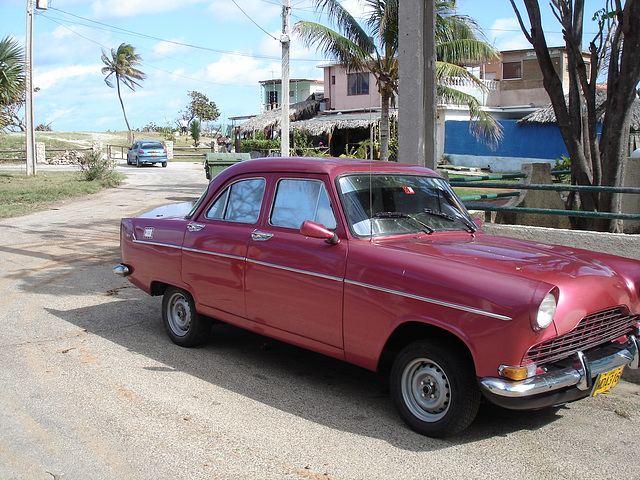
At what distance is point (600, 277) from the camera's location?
4215 millimetres

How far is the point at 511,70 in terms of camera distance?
3753cm

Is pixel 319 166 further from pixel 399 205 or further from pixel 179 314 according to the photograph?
pixel 179 314

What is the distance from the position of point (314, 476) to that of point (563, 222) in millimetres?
8197

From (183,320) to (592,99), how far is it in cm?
668

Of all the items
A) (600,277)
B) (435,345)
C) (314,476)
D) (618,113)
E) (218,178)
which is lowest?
(314,476)

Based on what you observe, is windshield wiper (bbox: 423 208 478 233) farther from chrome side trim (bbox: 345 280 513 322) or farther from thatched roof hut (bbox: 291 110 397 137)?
thatched roof hut (bbox: 291 110 397 137)

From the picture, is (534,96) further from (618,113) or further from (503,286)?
(503,286)

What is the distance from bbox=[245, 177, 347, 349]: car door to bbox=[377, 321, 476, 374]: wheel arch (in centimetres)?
38

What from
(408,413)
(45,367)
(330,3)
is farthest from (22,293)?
(330,3)

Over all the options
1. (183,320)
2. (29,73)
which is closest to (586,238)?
(183,320)

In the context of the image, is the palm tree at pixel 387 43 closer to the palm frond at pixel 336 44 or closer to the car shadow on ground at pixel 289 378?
the palm frond at pixel 336 44

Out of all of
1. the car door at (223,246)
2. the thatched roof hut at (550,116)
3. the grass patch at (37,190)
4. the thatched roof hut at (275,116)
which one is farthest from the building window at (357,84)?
the car door at (223,246)

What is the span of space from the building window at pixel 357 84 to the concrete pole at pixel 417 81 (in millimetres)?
31865

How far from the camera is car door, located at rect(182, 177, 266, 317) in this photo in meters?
5.42
